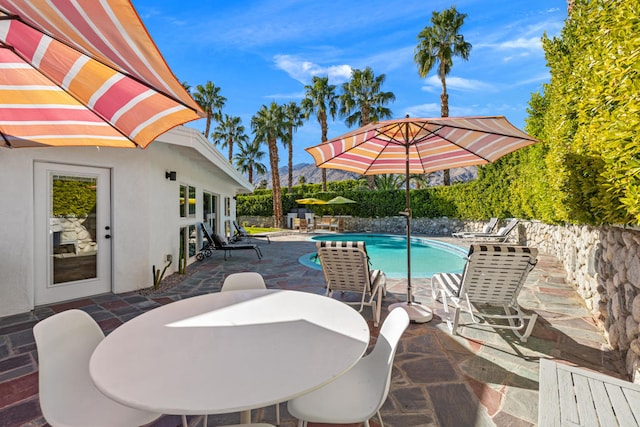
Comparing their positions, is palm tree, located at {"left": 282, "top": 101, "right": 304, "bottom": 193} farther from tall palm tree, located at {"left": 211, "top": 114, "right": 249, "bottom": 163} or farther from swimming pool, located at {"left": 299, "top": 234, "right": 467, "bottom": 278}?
swimming pool, located at {"left": 299, "top": 234, "right": 467, "bottom": 278}

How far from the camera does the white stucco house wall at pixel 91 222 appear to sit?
4625mm

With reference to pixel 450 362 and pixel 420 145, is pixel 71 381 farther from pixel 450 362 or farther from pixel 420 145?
pixel 420 145

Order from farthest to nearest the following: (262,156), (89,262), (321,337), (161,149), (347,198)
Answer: (262,156) < (347,198) < (161,149) < (89,262) < (321,337)

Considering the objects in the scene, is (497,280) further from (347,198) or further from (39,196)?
(347,198)

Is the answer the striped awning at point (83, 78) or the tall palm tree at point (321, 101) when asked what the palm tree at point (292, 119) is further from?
the striped awning at point (83, 78)

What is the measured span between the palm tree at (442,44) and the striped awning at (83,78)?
70.0 ft

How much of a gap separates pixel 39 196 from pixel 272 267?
5.14m

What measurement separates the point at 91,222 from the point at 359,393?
593cm

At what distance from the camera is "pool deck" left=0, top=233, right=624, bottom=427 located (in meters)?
2.34

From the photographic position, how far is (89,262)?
5.53 meters

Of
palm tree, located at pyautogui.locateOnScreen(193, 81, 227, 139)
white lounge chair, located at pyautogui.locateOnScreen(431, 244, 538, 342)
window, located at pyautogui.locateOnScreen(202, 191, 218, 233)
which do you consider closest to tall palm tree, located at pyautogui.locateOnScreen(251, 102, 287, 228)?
palm tree, located at pyautogui.locateOnScreen(193, 81, 227, 139)

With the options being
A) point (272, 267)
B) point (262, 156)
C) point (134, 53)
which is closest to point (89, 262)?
point (272, 267)

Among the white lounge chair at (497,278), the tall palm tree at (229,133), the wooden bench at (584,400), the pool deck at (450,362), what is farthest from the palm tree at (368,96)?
the wooden bench at (584,400)

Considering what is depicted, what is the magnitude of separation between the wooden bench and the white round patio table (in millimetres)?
996
